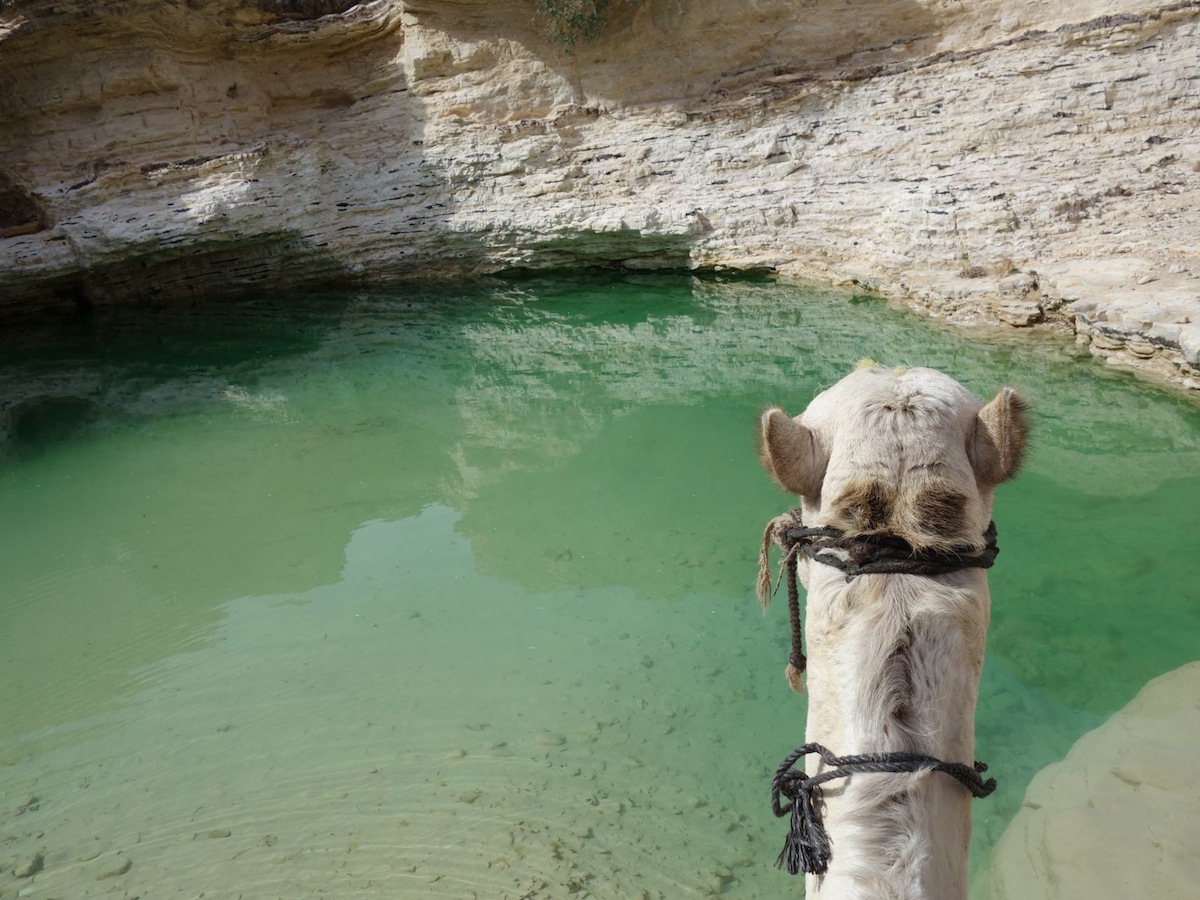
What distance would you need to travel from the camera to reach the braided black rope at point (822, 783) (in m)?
1.24

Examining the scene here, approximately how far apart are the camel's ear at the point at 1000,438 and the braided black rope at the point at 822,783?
1.68 ft

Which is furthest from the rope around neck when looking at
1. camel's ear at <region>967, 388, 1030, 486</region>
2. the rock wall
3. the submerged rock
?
the rock wall

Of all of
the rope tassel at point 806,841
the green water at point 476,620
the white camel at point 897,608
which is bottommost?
the green water at point 476,620

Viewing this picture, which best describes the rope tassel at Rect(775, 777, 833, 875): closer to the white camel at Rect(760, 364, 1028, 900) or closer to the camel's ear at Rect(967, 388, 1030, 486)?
the white camel at Rect(760, 364, 1028, 900)

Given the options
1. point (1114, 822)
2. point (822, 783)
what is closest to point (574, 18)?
point (1114, 822)

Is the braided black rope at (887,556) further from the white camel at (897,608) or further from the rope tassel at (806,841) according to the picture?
the rope tassel at (806,841)

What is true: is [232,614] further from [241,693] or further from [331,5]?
[331,5]

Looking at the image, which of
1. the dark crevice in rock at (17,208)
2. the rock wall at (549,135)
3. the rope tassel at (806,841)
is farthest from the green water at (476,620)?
the dark crevice in rock at (17,208)

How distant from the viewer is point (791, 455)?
1.56 meters

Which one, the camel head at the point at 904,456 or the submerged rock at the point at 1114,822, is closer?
the camel head at the point at 904,456

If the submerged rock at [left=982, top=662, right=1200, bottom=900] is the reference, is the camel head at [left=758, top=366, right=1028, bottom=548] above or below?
above

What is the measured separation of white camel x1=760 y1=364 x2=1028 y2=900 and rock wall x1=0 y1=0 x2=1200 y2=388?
9.13m

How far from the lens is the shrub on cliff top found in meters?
13.3

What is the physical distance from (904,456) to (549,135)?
13171mm
